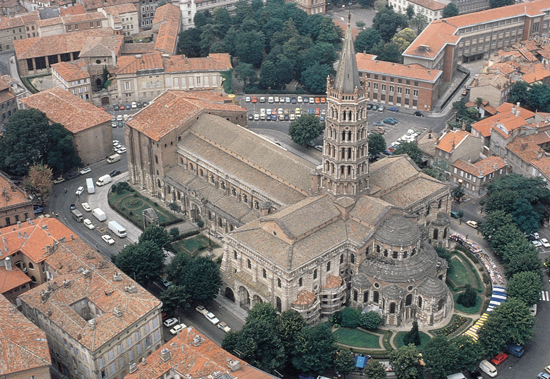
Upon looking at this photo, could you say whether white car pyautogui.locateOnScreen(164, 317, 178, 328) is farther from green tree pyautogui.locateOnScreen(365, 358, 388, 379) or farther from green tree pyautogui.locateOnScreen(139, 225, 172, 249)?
green tree pyautogui.locateOnScreen(365, 358, 388, 379)

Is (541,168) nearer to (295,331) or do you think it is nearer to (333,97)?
(333,97)

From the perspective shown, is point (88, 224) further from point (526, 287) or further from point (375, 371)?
point (526, 287)

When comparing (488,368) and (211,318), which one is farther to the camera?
(211,318)

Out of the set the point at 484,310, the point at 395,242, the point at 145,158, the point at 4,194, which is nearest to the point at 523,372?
the point at 484,310

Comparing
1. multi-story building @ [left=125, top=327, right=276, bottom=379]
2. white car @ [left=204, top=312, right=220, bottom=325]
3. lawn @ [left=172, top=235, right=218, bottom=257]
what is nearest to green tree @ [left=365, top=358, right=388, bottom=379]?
multi-story building @ [left=125, top=327, right=276, bottom=379]

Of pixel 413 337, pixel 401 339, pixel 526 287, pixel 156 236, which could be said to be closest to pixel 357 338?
pixel 401 339

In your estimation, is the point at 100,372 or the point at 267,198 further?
the point at 267,198

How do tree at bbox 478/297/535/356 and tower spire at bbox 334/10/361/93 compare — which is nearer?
tree at bbox 478/297/535/356
